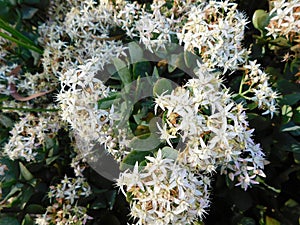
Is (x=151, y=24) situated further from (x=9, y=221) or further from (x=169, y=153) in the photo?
(x=9, y=221)

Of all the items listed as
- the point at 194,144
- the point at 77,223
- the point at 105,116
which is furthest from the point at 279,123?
the point at 77,223

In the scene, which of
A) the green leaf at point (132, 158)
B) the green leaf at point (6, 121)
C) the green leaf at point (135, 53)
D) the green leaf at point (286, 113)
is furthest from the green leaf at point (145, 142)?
the green leaf at point (6, 121)

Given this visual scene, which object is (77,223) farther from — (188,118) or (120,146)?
(188,118)

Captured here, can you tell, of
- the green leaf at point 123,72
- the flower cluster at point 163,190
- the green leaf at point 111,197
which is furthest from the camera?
the green leaf at point 111,197

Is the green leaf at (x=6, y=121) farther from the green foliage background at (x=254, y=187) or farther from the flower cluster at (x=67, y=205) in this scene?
the flower cluster at (x=67, y=205)

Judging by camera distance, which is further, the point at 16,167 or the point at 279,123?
the point at 16,167

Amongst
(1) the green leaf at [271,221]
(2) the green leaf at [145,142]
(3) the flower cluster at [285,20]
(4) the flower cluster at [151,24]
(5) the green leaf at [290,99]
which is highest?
(4) the flower cluster at [151,24]
